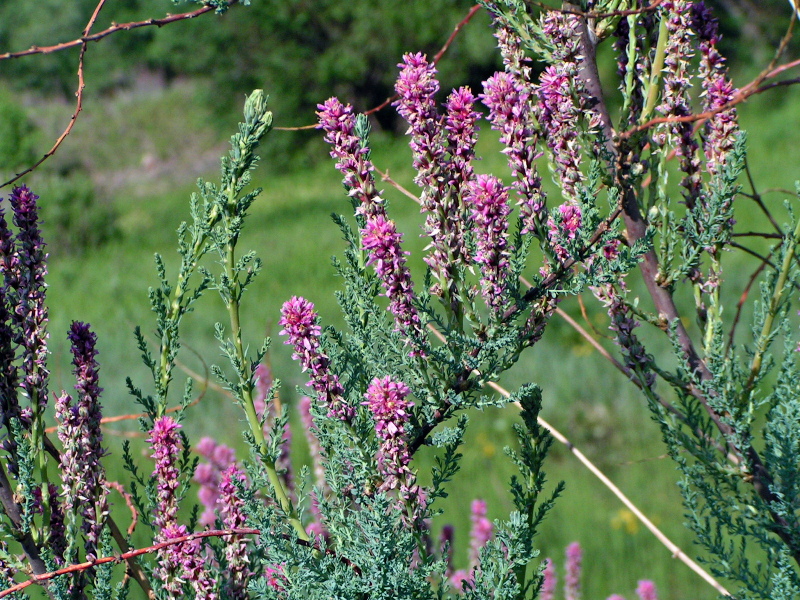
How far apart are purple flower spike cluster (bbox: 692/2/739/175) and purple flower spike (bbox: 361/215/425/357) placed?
68cm

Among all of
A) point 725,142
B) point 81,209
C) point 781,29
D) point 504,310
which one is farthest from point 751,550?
point 781,29

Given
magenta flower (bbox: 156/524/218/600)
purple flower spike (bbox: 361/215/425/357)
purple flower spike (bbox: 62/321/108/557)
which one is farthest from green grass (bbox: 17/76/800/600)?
purple flower spike (bbox: 361/215/425/357)

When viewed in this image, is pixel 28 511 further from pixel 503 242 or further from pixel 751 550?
pixel 751 550

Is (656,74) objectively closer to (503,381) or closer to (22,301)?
(22,301)

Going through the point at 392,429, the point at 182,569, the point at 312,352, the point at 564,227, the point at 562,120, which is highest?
the point at 562,120

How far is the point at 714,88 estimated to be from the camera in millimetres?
1515

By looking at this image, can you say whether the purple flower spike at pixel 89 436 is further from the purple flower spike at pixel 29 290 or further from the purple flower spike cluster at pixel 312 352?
the purple flower spike cluster at pixel 312 352

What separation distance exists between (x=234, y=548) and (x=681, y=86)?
108 cm

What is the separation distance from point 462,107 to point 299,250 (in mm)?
16034

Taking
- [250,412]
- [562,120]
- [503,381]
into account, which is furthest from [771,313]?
[503,381]

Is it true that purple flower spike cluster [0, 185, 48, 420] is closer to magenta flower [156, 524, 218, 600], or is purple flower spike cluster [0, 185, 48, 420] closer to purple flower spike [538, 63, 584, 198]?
magenta flower [156, 524, 218, 600]

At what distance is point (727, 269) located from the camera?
31.4 feet

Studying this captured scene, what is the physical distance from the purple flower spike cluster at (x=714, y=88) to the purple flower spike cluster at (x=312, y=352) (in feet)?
2.65

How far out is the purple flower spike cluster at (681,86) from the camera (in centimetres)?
141
